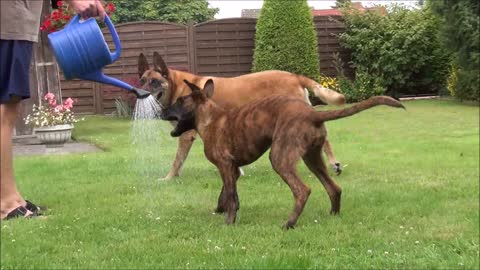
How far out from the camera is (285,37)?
15734 mm

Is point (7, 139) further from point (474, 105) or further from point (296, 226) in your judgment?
point (474, 105)

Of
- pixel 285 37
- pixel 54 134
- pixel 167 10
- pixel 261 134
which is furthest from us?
pixel 167 10

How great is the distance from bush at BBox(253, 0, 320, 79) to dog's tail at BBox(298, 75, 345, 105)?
8.87 m

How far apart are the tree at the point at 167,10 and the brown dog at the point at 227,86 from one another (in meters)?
8.87

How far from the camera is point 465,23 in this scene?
1342 cm

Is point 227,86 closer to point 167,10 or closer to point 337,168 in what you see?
point 337,168

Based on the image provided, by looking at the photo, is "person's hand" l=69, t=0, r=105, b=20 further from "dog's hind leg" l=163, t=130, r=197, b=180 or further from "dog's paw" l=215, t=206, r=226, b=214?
"dog's hind leg" l=163, t=130, r=197, b=180

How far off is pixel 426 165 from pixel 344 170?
86 cm

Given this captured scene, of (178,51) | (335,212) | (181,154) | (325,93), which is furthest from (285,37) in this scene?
(335,212)

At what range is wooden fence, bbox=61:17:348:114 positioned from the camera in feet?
53.3

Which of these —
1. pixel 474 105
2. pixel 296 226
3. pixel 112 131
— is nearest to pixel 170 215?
pixel 296 226

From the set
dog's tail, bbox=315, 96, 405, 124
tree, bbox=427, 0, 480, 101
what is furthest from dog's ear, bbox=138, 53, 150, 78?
tree, bbox=427, 0, 480, 101

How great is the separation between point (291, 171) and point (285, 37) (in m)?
11.6

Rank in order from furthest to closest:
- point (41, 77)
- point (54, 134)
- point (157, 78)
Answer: point (41, 77)
point (54, 134)
point (157, 78)
